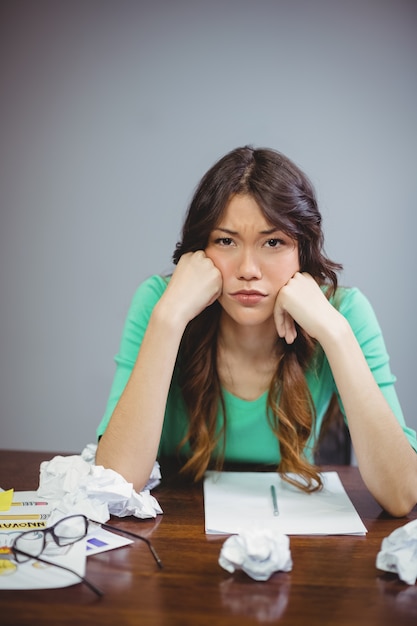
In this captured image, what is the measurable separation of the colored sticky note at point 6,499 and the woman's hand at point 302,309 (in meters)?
0.63

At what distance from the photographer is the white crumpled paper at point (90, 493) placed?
1.07 metres

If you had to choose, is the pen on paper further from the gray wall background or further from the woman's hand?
the gray wall background

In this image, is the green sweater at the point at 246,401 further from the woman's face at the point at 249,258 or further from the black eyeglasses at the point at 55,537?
the black eyeglasses at the point at 55,537

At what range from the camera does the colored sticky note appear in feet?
3.65

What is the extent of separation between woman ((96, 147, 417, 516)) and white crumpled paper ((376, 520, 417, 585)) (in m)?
0.23

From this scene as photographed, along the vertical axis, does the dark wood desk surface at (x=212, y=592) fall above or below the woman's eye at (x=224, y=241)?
below

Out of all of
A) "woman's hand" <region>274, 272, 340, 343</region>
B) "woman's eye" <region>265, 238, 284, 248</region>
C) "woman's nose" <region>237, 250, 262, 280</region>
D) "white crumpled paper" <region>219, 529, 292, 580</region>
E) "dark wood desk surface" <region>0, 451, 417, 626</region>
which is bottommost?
"dark wood desk surface" <region>0, 451, 417, 626</region>

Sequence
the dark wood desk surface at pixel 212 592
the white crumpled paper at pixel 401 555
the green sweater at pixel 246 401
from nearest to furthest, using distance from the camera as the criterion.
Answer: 1. the dark wood desk surface at pixel 212 592
2. the white crumpled paper at pixel 401 555
3. the green sweater at pixel 246 401

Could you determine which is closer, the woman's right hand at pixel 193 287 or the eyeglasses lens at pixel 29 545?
the eyeglasses lens at pixel 29 545

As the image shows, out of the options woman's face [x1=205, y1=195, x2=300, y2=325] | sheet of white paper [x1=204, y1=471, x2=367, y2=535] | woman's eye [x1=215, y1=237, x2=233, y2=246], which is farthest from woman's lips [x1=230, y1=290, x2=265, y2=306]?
sheet of white paper [x1=204, y1=471, x2=367, y2=535]

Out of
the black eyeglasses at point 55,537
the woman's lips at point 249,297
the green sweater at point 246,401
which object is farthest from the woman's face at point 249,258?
the black eyeglasses at point 55,537

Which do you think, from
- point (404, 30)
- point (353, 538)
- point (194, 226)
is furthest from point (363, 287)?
point (353, 538)

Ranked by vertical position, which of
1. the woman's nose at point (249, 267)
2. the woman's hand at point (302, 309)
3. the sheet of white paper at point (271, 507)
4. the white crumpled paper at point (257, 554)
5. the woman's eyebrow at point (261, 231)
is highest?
the woman's eyebrow at point (261, 231)

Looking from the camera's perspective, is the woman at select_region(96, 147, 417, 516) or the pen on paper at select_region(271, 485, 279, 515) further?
the woman at select_region(96, 147, 417, 516)
